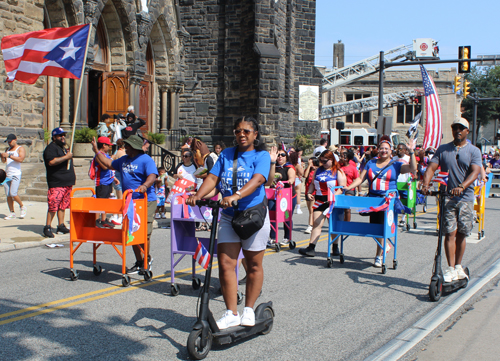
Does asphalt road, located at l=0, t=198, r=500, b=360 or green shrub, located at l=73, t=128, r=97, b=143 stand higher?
green shrub, located at l=73, t=128, r=97, b=143

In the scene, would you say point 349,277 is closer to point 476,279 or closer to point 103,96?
point 476,279

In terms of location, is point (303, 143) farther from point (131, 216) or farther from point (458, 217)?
point (131, 216)

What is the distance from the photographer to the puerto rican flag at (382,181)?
27.1 ft

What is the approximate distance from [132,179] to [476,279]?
5.02m

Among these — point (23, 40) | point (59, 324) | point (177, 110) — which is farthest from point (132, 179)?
point (177, 110)

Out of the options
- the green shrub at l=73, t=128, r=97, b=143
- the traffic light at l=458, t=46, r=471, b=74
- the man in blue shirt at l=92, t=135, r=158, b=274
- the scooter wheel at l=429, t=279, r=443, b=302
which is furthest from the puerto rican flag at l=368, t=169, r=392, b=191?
the traffic light at l=458, t=46, r=471, b=74

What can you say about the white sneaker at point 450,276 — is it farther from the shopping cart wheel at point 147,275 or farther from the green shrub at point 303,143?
the green shrub at point 303,143

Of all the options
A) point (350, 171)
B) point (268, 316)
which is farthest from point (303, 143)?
point (268, 316)

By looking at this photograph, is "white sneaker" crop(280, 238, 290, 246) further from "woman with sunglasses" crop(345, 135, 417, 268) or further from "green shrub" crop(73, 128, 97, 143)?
"green shrub" crop(73, 128, 97, 143)

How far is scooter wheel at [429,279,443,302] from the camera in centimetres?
625

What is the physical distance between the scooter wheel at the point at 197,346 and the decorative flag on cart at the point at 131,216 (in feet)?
8.51

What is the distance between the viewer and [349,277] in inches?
298

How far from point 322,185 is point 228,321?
4977 millimetres

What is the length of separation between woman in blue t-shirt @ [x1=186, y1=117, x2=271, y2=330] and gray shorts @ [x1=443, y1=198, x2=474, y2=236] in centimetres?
289
